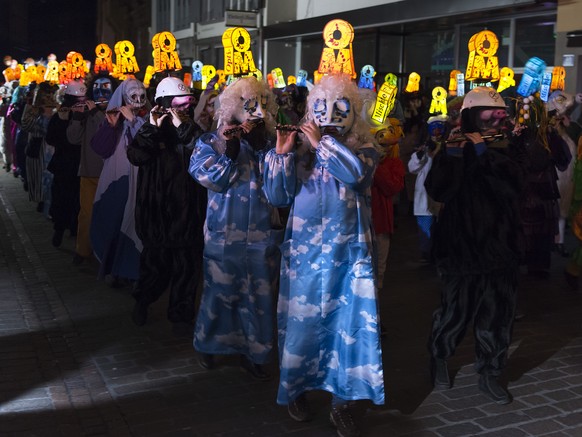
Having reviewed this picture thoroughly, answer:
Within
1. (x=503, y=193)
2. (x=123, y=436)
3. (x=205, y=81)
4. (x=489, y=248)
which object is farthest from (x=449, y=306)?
(x=205, y=81)

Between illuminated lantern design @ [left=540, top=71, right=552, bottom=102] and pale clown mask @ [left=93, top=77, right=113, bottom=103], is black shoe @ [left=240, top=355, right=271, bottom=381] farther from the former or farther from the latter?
illuminated lantern design @ [left=540, top=71, right=552, bottom=102]

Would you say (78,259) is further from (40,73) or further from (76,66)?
(40,73)

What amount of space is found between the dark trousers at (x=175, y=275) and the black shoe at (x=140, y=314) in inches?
9.3

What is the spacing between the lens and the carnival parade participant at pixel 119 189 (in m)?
7.19

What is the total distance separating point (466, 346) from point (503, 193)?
70.8 inches

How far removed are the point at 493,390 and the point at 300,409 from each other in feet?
4.16

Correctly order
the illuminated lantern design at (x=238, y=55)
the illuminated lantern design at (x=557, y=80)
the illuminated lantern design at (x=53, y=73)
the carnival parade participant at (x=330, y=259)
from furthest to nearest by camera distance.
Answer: the illuminated lantern design at (x=53, y=73) → the illuminated lantern design at (x=557, y=80) → the illuminated lantern design at (x=238, y=55) → the carnival parade participant at (x=330, y=259)

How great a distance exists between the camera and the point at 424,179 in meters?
8.11

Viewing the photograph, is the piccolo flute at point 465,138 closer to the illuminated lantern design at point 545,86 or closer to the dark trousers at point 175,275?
the dark trousers at point 175,275

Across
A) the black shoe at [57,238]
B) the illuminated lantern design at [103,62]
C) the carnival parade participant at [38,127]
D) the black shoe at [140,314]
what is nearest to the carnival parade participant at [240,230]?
the black shoe at [140,314]

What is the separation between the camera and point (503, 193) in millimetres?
4754

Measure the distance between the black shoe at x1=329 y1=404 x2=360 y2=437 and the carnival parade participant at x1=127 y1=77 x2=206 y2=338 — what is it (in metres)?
2.00

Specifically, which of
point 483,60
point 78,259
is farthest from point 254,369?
point 483,60

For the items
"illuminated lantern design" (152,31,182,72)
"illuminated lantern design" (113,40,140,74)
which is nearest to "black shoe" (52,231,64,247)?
"illuminated lantern design" (113,40,140,74)
